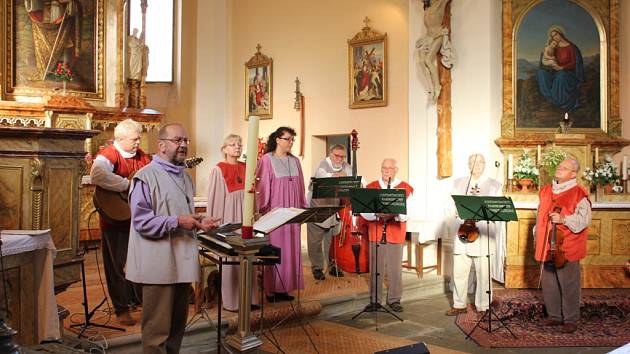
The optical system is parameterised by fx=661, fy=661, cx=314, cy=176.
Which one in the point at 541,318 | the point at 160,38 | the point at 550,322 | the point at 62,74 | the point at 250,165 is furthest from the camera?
the point at 160,38

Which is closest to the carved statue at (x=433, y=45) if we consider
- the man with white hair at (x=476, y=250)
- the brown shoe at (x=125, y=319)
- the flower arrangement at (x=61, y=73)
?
the man with white hair at (x=476, y=250)

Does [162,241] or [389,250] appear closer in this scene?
[162,241]

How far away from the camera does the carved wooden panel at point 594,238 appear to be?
833 centimetres

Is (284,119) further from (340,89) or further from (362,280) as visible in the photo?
(362,280)

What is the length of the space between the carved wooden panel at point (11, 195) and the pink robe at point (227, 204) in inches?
81.7

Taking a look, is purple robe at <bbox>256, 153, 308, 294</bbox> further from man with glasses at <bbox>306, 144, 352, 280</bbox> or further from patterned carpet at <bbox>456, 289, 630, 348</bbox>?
patterned carpet at <bbox>456, 289, 630, 348</bbox>

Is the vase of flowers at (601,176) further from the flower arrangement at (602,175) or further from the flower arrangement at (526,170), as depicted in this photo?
the flower arrangement at (526,170)

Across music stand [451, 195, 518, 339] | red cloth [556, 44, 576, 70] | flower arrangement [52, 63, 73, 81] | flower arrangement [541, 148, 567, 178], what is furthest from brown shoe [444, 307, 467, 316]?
flower arrangement [52, 63, 73, 81]

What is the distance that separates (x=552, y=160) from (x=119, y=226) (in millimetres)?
5679

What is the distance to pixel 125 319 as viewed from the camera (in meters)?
5.84

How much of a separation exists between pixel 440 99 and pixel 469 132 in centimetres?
64

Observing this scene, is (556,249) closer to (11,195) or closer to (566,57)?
(566,57)

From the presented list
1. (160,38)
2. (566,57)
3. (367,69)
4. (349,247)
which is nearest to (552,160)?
(566,57)

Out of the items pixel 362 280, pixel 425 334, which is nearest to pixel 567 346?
pixel 425 334
